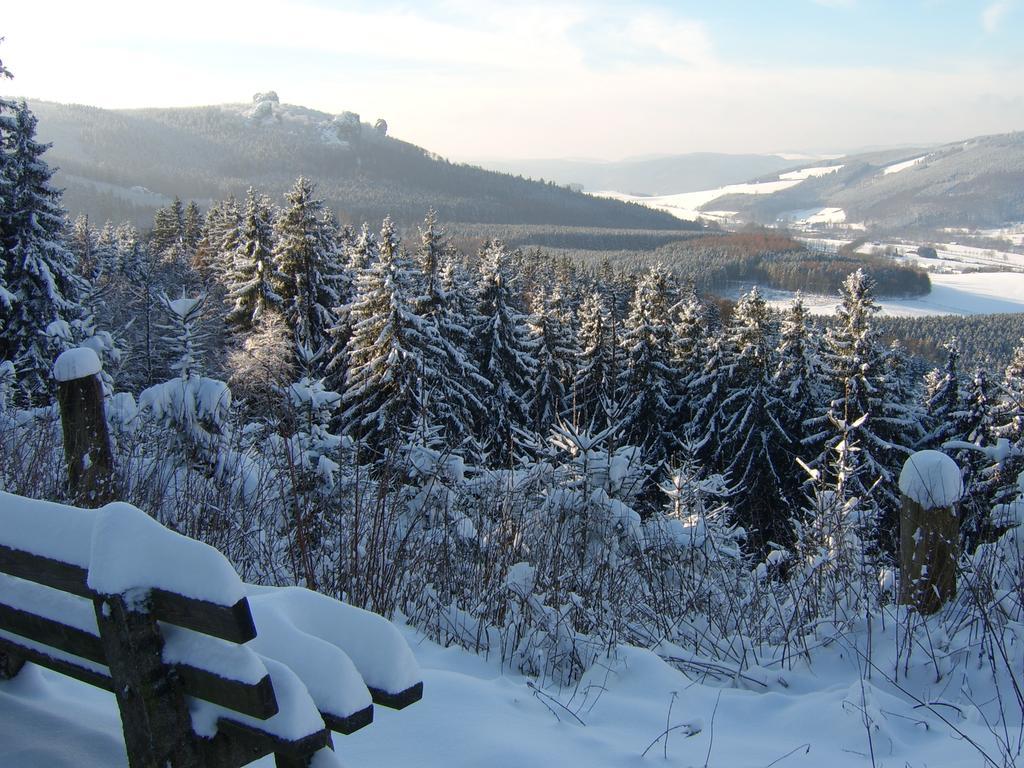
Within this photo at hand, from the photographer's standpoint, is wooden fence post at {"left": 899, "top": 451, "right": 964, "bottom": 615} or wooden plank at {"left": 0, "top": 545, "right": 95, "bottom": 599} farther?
wooden fence post at {"left": 899, "top": 451, "right": 964, "bottom": 615}

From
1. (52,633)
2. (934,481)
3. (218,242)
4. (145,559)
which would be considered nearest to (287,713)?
(145,559)

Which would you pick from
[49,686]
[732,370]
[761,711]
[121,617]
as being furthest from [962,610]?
[732,370]

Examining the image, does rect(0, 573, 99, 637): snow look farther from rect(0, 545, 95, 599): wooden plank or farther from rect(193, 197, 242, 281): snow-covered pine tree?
rect(193, 197, 242, 281): snow-covered pine tree

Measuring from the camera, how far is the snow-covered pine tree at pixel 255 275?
2583 centimetres

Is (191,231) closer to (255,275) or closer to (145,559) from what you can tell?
(255,275)

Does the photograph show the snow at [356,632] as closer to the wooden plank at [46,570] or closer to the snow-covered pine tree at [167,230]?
the wooden plank at [46,570]

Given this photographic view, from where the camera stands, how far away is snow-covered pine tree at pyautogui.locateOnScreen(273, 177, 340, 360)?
84.3 feet

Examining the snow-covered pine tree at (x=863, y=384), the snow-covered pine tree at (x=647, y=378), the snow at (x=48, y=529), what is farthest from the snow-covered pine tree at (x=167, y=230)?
the snow at (x=48, y=529)

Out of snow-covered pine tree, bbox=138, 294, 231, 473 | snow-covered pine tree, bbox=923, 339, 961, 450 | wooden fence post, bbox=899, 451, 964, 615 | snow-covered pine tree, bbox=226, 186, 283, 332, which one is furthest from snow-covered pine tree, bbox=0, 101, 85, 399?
snow-covered pine tree, bbox=923, 339, 961, 450

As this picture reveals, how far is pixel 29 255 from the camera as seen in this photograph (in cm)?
1808

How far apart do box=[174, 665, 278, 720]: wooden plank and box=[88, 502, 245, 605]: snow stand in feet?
0.74

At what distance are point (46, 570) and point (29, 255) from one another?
20.4 metres

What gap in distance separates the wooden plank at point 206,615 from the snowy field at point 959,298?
113 meters

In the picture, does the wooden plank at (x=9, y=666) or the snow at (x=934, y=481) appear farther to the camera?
the snow at (x=934, y=481)
